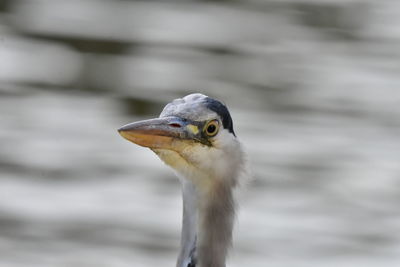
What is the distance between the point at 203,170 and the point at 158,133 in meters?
0.28

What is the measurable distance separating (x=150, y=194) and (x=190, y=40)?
3161mm

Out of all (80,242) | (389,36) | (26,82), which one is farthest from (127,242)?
(389,36)

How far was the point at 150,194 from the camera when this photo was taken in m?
9.97

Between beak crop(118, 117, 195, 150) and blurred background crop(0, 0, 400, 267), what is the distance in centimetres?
325

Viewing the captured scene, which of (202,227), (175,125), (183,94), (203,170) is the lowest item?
(202,227)

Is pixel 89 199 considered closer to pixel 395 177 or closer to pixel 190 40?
pixel 395 177

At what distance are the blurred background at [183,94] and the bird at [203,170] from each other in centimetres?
308

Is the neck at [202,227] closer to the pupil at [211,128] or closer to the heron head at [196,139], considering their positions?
the heron head at [196,139]

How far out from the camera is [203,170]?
581 centimetres

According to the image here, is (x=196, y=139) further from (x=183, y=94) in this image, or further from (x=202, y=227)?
(x=183, y=94)

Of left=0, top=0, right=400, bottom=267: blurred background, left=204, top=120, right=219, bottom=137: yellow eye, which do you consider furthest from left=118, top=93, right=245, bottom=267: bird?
left=0, top=0, right=400, bottom=267: blurred background

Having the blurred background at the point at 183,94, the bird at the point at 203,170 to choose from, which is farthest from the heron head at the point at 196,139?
the blurred background at the point at 183,94

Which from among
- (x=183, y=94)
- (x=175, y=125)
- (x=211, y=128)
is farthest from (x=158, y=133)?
(x=183, y=94)

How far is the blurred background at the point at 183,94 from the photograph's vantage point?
9.45 metres
